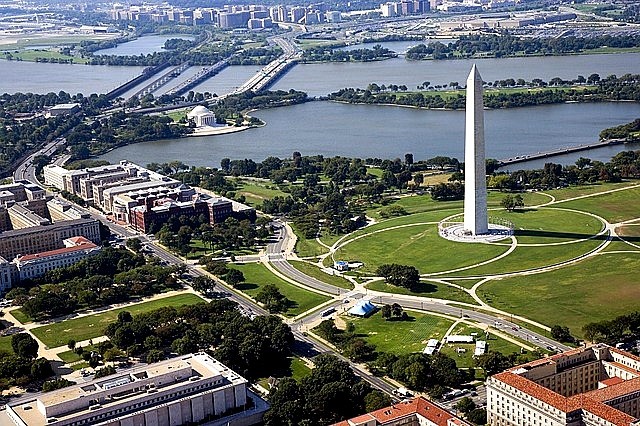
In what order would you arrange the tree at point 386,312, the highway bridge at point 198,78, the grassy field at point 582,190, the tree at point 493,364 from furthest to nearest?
the highway bridge at point 198,78
the grassy field at point 582,190
the tree at point 386,312
the tree at point 493,364

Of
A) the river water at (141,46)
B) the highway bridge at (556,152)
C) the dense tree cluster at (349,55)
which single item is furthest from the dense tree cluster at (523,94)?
the river water at (141,46)

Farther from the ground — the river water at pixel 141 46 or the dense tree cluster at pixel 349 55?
the river water at pixel 141 46

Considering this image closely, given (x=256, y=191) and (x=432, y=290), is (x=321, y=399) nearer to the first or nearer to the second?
(x=432, y=290)

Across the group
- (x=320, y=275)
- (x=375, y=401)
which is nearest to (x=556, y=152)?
(x=320, y=275)

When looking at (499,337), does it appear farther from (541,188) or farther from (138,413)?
(541,188)

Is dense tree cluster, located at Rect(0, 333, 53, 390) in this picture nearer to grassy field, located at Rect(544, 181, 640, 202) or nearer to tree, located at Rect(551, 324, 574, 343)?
tree, located at Rect(551, 324, 574, 343)

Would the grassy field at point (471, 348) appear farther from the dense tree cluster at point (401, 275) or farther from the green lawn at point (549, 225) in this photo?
the green lawn at point (549, 225)
